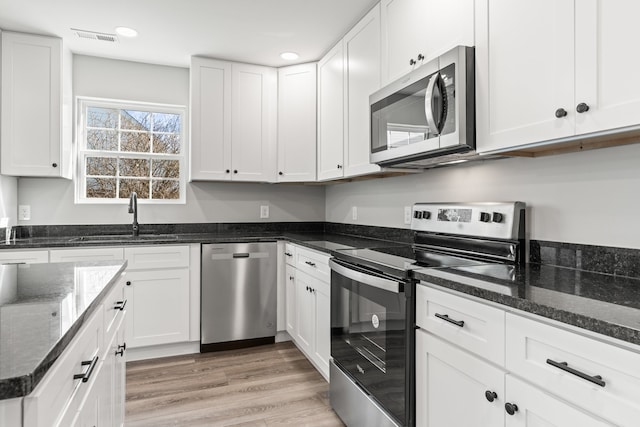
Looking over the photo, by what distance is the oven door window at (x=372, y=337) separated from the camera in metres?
1.56

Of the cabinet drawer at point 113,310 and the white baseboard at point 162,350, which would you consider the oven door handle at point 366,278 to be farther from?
the white baseboard at point 162,350

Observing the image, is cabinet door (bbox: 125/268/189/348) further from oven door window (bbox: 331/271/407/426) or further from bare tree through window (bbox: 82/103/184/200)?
oven door window (bbox: 331/271/407/426)

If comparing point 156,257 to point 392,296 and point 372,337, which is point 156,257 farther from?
point 392,296

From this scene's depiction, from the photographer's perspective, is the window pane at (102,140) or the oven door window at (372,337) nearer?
the oven door window at (372,337)

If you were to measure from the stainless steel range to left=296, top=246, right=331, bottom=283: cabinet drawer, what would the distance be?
180 millimetres

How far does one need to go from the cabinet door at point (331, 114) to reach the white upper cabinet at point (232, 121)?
498 millimetres

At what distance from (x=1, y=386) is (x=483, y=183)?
78.3 inches

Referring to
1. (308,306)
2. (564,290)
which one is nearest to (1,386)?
(564,290)

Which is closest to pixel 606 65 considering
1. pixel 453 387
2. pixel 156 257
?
pixel 453 387

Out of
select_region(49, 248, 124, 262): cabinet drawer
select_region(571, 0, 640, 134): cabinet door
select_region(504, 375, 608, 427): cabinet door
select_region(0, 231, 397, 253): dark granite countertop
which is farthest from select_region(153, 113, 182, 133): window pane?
select_region(504, 375, 608, 427): cabinet door

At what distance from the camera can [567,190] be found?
61.7 inches

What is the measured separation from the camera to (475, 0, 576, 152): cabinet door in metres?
1.26

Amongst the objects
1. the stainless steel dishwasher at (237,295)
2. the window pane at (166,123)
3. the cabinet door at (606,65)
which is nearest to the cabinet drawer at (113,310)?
the stainless steel dishwasher at (237,295)

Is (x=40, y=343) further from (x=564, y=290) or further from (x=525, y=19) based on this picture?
(x=525, y=19)
